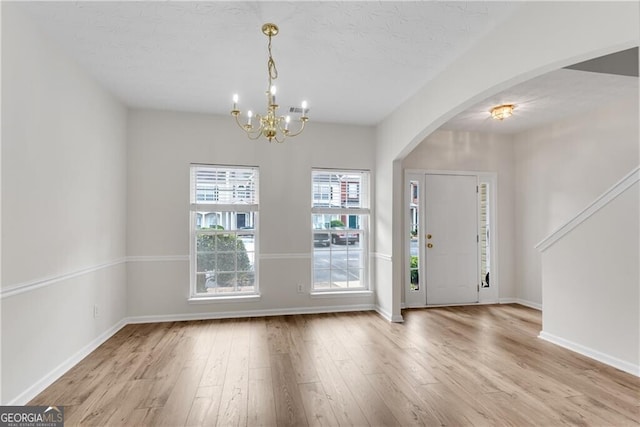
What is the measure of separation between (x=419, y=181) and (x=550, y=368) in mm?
2942

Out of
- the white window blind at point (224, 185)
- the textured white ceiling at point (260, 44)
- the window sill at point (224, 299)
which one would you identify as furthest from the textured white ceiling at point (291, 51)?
the window sill at point (224, 299)

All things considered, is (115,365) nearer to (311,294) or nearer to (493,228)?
(311,294)

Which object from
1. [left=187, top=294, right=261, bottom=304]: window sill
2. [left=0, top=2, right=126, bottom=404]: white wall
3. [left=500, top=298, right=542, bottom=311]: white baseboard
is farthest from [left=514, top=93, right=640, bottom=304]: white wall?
[left=0, top=2, right=126, bottom=404]: white wall

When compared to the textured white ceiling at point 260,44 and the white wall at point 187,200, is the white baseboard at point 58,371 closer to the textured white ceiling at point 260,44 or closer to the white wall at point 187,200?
the white wall at point 187,200

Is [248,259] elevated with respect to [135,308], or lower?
elevated

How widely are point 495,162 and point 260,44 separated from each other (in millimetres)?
4363

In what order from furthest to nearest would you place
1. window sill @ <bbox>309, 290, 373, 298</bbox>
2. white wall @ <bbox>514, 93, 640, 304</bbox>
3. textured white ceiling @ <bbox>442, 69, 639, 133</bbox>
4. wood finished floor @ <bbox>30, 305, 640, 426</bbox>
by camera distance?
window sill @ <bbox>309, 290, 373, 298</bbox>, white wall @ <bbox>514, 93, 640, 304</bbox>, textured white ceiling @ <bbox>442, 69, 639, 133</bbox>, wood finished floor @ <bbox>30, 305, 640, 426</bbox>

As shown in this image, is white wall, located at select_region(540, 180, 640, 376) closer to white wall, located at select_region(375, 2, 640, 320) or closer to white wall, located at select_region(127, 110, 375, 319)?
white wall, located at select_region(375, 2, 640, 320)

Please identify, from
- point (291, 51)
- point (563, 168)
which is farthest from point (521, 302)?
point (291, 51)

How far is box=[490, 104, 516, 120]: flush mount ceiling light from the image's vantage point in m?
4.07

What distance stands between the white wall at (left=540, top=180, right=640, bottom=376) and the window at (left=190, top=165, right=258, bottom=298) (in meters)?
3.67

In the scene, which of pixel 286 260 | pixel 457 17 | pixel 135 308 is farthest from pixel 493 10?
pixel 135 308

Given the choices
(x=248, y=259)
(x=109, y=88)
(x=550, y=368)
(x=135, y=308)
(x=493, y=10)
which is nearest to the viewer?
(x=493, y=10)

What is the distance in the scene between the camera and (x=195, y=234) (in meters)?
4.45
